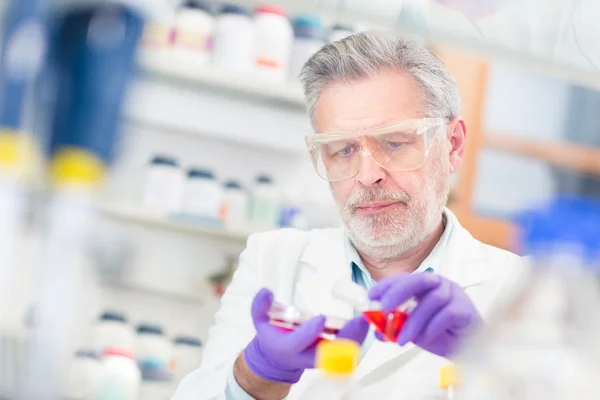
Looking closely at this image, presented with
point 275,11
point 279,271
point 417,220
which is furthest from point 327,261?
point 275,11

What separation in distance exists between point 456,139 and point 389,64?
235 mm

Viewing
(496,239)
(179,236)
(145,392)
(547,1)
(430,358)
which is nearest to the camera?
(547,1)

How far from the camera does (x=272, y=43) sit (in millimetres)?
2885

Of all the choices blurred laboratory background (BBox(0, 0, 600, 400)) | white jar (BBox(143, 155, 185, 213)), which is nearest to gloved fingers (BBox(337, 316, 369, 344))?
blurred laboratory background (BBox(0, 0, 600, 400))

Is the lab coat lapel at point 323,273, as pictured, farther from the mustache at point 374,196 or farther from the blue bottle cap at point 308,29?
the blue bottle cap at point 308,29

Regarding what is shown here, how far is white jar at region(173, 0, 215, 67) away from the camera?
110 inches

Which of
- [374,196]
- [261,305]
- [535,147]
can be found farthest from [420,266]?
[535,147]

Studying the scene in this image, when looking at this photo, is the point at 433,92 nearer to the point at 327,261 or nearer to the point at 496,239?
the point at 327,261

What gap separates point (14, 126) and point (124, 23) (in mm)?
130

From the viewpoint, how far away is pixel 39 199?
2.14 ft

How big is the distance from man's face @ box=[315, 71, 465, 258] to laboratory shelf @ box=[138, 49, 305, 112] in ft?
4.09

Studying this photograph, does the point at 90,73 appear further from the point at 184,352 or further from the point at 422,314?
the point at 184,352

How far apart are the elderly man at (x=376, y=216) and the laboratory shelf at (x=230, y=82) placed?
1.22 m

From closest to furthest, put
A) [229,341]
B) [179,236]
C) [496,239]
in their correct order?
[229,341] → [179,236] → [496,239]
